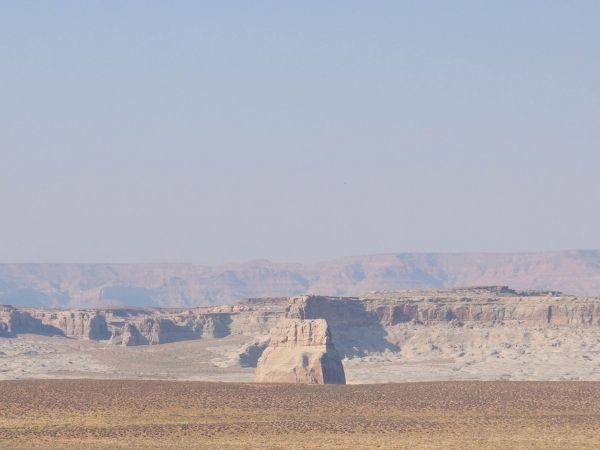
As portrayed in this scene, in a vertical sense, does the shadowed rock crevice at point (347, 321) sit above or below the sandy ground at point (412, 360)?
above

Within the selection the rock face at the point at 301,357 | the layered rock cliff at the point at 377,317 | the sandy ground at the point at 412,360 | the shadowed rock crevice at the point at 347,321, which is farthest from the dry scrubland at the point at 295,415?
the layered rock cliff at the point at 377,317

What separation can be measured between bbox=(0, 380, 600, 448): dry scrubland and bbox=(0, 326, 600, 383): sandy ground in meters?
19.1

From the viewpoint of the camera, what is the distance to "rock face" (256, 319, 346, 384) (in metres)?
68.6

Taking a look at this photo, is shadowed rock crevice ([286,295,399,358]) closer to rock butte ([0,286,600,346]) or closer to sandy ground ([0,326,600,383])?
rock butte ([0,286,600,346])

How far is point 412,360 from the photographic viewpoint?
95.4 m

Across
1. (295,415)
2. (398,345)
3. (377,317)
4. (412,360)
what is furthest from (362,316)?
(295,415)

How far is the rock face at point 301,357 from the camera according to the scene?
68625 mm

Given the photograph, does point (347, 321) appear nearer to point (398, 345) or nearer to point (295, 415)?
point (398, 345)

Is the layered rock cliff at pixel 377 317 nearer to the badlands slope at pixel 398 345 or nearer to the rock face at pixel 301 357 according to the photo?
the badlands slope at pixel 398 345

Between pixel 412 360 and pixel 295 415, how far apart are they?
40.3 meters

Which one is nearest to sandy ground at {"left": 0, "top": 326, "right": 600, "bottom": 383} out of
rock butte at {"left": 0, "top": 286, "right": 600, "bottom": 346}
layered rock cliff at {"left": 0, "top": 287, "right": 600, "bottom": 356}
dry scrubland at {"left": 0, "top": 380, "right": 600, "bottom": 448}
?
layered rock cliff at {"left": 0, "top": 287, "right": 600, "bottom": 356}

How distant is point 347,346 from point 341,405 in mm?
38724

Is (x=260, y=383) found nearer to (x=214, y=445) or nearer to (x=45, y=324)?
(x=214, y=445)

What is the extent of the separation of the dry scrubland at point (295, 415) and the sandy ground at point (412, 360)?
62.7ft
